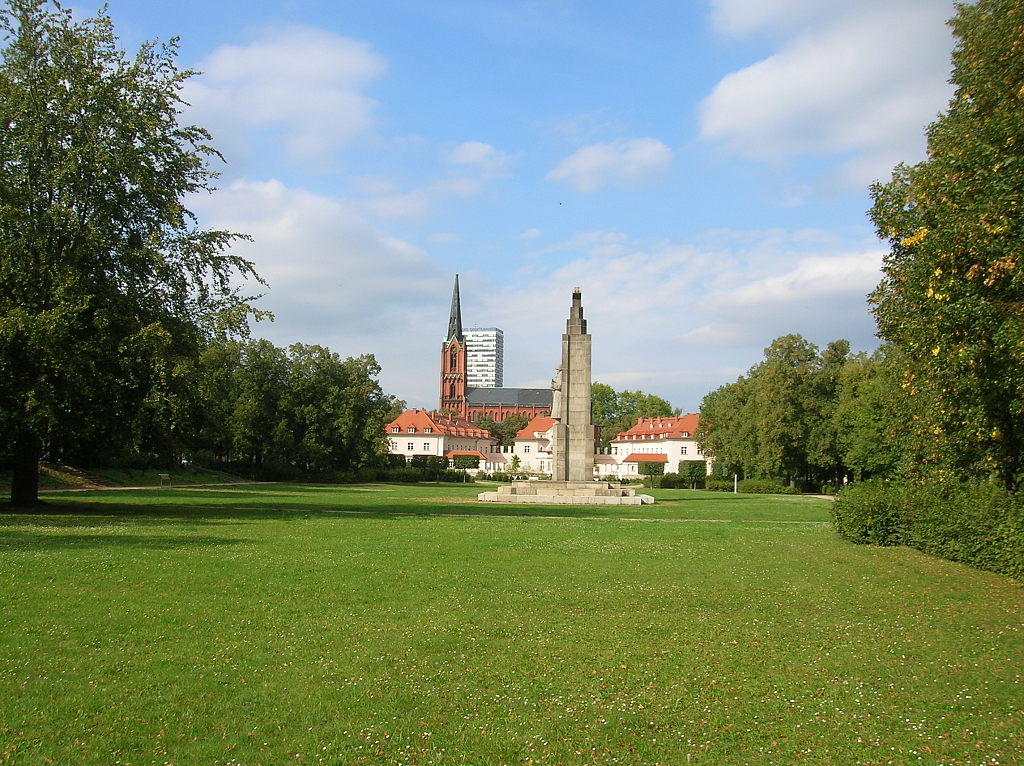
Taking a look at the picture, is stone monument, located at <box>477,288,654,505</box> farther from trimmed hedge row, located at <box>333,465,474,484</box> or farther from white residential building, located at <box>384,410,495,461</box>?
white residential building, located at <box>384,410,495,461</box>

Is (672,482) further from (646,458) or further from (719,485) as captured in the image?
(646,458)

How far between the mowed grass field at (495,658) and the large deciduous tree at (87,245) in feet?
25.5

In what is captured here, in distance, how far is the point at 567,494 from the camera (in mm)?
39969

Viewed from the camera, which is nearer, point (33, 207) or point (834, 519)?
point (834, 519)

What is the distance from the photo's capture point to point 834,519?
22.2 meters

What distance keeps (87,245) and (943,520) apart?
2453 centimetres

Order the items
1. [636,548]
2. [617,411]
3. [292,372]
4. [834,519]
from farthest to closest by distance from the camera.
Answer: [617,411] → [292,372] → [834,519] → [636,548]

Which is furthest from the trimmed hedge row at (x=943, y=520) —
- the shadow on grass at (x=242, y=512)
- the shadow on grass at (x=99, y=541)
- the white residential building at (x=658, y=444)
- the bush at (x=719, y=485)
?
the white residential building at (x=658, y=444)

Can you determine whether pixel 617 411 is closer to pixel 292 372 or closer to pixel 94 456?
pixel 292 372

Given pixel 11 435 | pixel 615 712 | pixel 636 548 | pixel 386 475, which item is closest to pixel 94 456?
pixel 11 435

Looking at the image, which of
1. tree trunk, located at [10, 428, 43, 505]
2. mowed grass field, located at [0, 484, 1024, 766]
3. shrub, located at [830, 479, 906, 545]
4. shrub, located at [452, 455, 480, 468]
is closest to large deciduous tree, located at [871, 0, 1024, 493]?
shrub, located at [830, 479, 906, 545]

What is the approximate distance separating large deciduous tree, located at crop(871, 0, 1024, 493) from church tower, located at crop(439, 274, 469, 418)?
548ft

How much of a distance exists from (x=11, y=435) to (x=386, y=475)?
177ft

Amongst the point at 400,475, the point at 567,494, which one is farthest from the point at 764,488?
the point at 400,475
